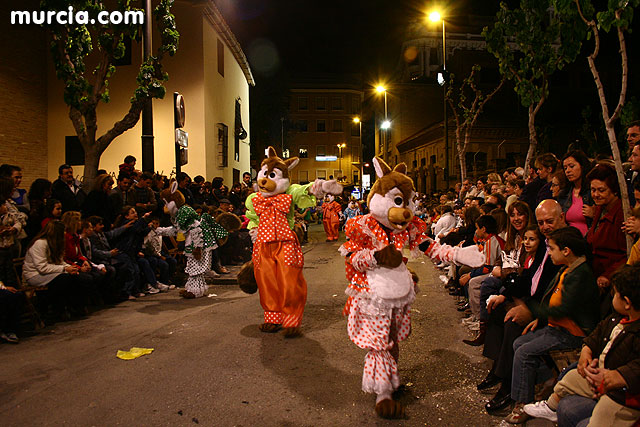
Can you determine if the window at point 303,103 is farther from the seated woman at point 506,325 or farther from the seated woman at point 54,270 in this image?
the seated woman at point 506,325

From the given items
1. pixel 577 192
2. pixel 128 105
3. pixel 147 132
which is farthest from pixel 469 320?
pixel 128 105

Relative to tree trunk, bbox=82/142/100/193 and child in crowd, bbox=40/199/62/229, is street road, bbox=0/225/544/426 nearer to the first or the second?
child in crowd, bbox=40/199/62/229

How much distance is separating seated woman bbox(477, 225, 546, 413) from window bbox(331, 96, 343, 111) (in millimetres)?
55101

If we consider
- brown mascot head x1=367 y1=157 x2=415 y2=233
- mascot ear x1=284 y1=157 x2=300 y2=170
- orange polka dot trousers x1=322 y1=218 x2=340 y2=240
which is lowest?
orange polka dot trousers x1=322 y1=218 x2=340 y2=240

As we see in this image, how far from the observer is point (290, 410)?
3.97 meters

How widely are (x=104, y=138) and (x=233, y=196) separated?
454 centimetres

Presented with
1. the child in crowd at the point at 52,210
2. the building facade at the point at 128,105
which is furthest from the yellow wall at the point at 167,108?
the child in crowd at the point at 52,210

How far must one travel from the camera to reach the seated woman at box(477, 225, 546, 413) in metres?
4.02

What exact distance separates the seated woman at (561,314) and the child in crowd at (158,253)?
6.54 metres

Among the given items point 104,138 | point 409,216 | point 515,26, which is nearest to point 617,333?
point 409,216

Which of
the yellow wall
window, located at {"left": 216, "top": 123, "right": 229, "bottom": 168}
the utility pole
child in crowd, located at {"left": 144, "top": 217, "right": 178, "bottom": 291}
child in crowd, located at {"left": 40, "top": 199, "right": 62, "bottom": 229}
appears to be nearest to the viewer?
child in crowd, located at {"left": 40, "top": 199, "right": 62, "bottom": 229}

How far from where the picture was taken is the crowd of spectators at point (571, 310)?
2828 mm

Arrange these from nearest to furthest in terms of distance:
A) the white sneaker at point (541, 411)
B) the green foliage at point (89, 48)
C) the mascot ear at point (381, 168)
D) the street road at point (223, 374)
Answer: the white sneaker at point (541, 411) → the street road at point (223, 374) → the mascot ear at point (381, 168) → the green foliage at point (89, 48)

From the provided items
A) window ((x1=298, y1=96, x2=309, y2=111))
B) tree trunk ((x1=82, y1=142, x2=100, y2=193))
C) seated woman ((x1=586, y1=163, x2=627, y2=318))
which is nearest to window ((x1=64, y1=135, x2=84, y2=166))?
tree trunk ((x1=82, y1=142, x2=100, y2=193))
